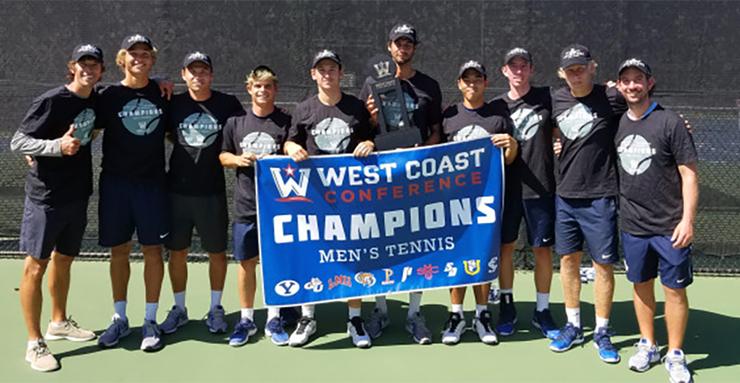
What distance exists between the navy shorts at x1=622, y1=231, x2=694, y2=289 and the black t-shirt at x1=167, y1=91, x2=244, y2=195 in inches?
81.5

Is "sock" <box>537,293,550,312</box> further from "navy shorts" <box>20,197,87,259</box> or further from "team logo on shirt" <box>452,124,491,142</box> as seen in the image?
"navy shorts" <box>20,197,87,259</box>

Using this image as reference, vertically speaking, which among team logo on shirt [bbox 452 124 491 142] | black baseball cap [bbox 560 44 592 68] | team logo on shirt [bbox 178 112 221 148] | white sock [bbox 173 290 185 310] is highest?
black baseball cap [bbox 560 44 592 68]

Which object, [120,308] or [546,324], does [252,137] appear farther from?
[546,324]

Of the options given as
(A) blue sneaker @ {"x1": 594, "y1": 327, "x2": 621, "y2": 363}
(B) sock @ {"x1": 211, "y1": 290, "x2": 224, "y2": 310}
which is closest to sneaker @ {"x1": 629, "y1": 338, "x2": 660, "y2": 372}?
(A) blue sneaker @ {"x1": 594, "y1": 327, "x2": 621, "y2": 363}

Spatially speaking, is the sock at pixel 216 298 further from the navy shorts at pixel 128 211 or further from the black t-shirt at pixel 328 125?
the black t-shirt at pixel 328 125

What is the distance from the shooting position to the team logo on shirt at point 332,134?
12.0 ft

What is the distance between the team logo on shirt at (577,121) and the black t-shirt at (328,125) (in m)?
1.00

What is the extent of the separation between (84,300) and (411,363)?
2200 mm

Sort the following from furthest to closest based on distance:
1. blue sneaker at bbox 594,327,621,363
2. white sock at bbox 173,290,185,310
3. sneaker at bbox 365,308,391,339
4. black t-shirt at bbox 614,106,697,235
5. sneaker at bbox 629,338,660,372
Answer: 1. white sock at bbox 173,290,185,310
2. sneaker at bbox 365,308,391,339
3. blue sneaker at bbox 594,327,621,363
4. sneaker at bbox 629,338,660,372
5. black t-shirt at bbox 614,106,697,235

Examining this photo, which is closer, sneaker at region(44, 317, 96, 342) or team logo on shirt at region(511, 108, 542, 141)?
team logo on shirt at region(511, 108, 542, 141)

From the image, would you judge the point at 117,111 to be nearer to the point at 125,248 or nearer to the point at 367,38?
the point at 125,248

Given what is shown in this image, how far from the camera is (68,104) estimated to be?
350 centimetres

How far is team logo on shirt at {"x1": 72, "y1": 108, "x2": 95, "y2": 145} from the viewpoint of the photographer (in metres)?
3.53

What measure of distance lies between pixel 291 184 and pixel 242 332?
2.71ft
